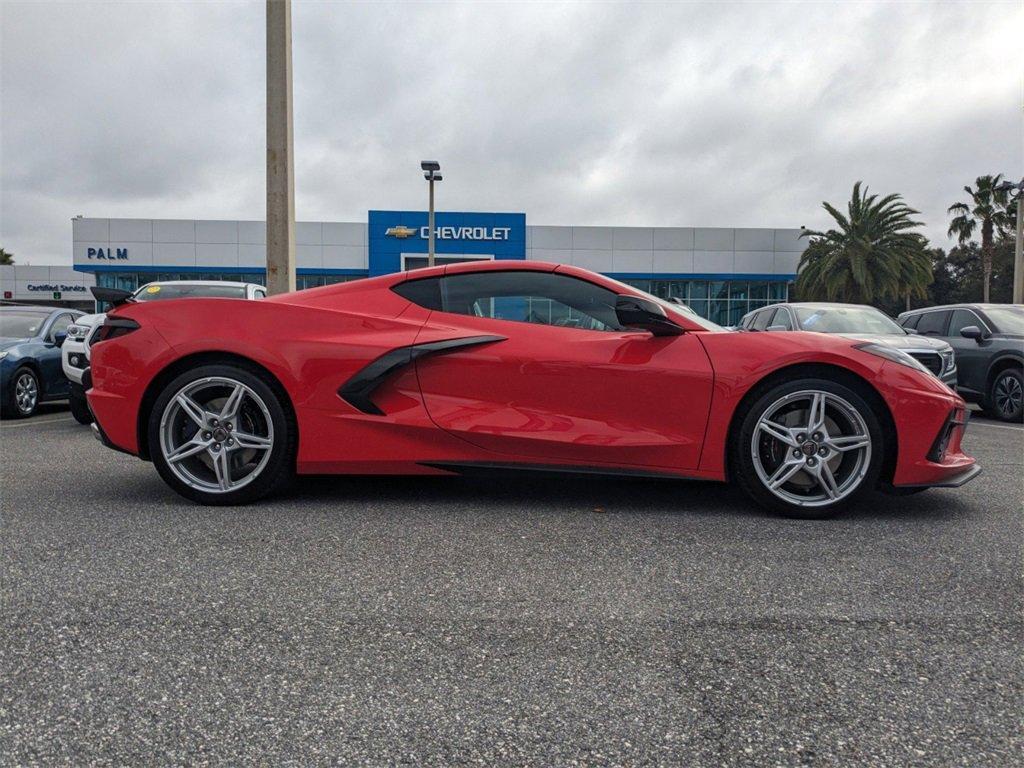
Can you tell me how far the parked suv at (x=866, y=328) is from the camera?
8.28 meters

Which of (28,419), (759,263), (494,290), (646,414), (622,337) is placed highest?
(759,263)

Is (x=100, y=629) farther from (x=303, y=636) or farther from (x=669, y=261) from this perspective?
(x=669, y=261)

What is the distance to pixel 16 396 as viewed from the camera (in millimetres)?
8500

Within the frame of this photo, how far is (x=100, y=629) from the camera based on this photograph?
7.09ft

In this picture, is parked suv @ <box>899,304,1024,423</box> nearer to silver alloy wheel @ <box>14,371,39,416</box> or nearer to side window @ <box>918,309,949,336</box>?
side window @ <box>918,309,949,336</box>

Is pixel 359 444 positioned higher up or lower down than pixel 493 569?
higher up

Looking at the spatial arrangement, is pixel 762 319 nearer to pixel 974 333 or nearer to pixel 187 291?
pixel 974 333

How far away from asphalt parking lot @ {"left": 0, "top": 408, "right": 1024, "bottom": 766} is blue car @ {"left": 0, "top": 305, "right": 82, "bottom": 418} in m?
5.84

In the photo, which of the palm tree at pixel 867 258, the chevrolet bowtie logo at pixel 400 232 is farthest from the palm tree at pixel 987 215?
the chevrolet bowtie logo at pixel 400 232

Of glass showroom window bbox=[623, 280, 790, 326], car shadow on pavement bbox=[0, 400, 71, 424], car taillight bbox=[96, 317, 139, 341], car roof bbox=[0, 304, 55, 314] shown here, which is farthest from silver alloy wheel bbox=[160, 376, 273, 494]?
glass showroom window bbox=[623, 280, 790, 326]

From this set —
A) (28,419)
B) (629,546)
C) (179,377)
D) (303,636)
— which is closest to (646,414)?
(629,546)

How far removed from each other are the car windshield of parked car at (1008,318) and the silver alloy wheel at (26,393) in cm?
1201

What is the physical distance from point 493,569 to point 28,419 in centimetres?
805

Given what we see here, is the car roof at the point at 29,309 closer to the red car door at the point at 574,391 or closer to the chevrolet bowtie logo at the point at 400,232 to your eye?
the red car door at the point at 574,391
